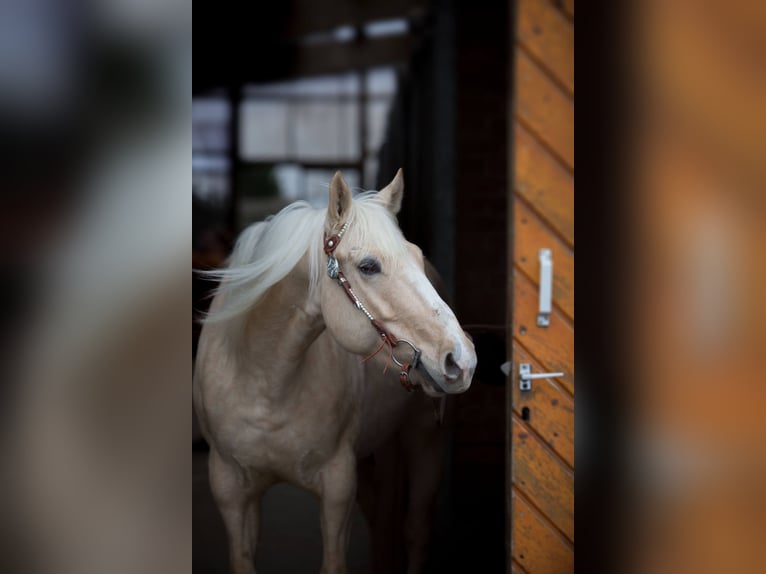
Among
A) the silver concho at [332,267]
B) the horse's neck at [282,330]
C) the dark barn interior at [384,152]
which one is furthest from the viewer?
the dark barn interior at [384,152]

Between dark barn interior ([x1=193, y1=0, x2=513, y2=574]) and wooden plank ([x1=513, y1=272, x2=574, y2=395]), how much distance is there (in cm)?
72

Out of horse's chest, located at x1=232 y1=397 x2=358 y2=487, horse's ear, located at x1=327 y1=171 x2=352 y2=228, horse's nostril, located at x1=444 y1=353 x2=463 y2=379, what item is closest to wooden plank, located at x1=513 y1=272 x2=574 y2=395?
horse's nostril, located at x1=444 y1=353 x2=463 y2=379

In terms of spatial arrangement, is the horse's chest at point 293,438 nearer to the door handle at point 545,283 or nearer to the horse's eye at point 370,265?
the horse's eye at point 370,265

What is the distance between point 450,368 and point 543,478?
492 mm

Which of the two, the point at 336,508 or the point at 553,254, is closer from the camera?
the point at 553,254

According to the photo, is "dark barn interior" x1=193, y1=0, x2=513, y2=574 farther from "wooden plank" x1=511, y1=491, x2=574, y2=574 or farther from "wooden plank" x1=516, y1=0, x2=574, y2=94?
"wooden plank" x1=511, y1=491, x2=574, y2=574

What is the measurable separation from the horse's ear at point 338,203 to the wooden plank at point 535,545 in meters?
0.92

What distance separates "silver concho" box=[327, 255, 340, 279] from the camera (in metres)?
2.26

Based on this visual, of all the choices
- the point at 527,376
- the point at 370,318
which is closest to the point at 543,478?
the point at 527,376

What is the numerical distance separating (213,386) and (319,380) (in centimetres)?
36

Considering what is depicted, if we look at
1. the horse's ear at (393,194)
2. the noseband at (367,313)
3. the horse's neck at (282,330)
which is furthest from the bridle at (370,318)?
the horse's ear at (393,194)

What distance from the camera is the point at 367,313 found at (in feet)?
7.28

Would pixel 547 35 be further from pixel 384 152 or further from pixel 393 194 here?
pixel 384 152

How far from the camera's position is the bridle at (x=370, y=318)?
2.16m
